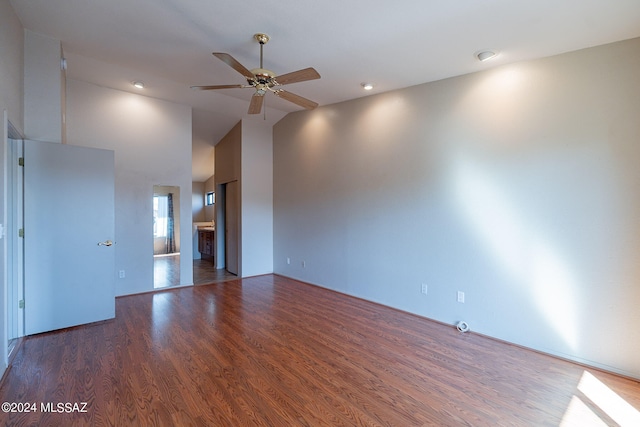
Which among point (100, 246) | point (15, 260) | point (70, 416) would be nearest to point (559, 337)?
point (70, 416)

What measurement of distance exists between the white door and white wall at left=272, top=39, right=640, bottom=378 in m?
3.33

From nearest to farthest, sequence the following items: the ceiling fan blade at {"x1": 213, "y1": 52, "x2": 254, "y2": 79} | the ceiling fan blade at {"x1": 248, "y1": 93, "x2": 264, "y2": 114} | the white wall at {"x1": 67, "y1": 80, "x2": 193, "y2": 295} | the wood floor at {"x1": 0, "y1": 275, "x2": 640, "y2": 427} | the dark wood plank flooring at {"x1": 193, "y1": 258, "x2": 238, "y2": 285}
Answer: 1. the wood floor at {"x1": 0, "y1": 275, "x2": 640, "y2": 427}
2. the ceiling fan blade at {"x1": 213, "y1": 52, "x2": 254, "y2": 79}
3. the ceiling fan blade at {"x1": 248, "y1": 93, "x2": 264, "y2": 114}
4. the white wall at {"x1": 67, "y1": 80, "x2": 193, "y2": 295}
5. the dark wood plank flooring at {"x1": 193, "y1": 258, "x2": 238, "y2": 285}

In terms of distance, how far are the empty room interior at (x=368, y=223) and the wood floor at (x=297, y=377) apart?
2cm

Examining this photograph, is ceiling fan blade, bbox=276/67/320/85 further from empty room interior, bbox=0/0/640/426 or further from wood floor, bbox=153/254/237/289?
wood floor, bbox=153/254/237/289

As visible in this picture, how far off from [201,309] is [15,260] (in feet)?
6.56

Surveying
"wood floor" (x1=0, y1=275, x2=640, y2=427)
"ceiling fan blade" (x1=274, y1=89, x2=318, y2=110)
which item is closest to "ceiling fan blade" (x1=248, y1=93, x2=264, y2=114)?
"ceiling fan blade" (x1=274, y1=89, x2=318, y2=110)

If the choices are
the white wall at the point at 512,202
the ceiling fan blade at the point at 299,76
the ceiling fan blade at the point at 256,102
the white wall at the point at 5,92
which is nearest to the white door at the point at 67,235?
the white wall at the point at 5,92

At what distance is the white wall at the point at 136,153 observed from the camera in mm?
4238

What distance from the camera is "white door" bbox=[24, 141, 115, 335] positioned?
3.03 metres

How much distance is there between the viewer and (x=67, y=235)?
10.6ft

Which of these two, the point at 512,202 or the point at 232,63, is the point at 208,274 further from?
the point at 512,202

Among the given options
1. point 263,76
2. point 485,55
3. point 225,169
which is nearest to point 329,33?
point 263,76

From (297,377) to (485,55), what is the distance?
359 centimetres

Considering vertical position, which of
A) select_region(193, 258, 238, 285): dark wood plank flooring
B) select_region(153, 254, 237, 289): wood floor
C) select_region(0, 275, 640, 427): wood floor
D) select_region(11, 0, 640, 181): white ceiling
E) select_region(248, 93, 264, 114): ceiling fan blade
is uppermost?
select_region(11, 0, 640, 181): white ceiling
